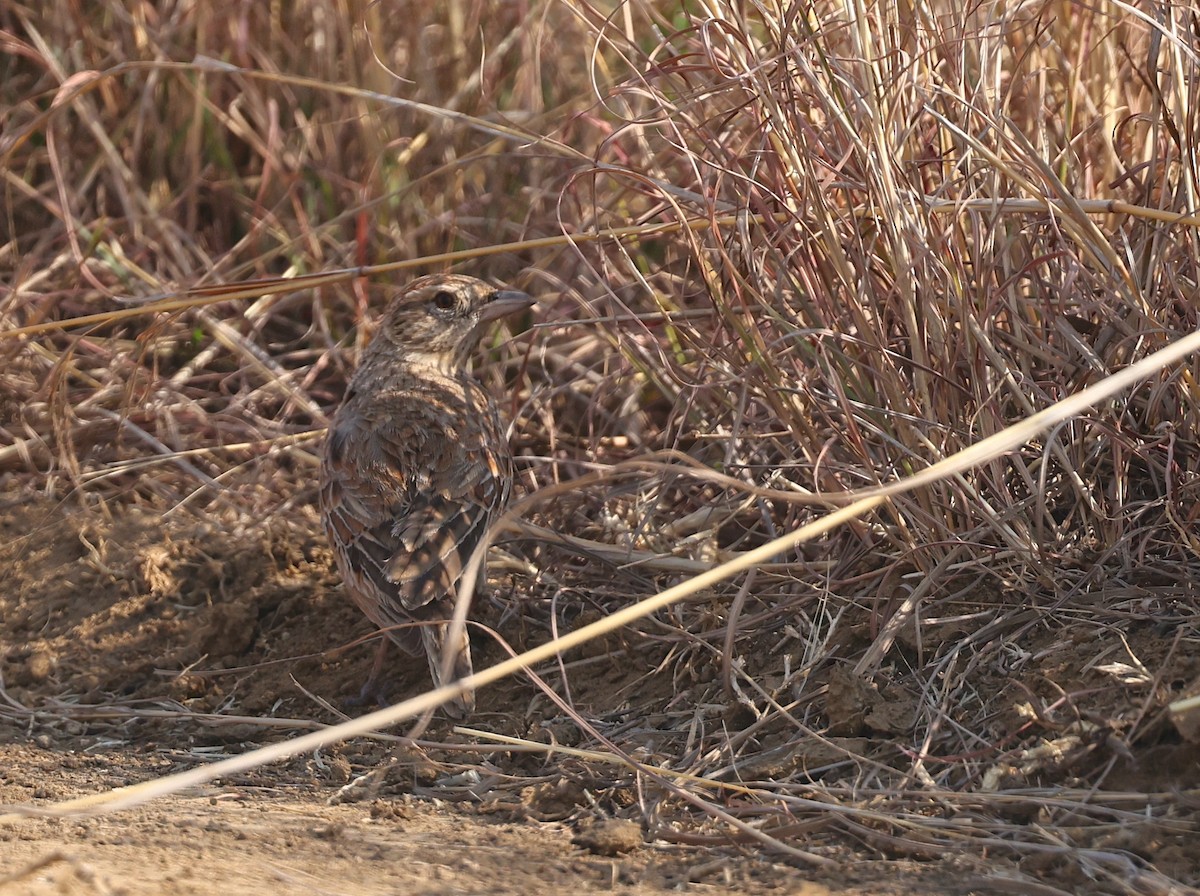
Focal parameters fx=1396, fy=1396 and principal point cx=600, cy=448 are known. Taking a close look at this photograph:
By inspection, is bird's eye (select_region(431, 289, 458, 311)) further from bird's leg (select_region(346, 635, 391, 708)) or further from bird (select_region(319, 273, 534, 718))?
bird's leg (select_region(346, 635, 391, 708))

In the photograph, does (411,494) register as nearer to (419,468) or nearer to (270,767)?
(419,468)

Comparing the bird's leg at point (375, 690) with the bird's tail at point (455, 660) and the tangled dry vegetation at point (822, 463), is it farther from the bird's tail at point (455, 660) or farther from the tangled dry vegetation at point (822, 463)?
the bird's tail at point (455, 660)

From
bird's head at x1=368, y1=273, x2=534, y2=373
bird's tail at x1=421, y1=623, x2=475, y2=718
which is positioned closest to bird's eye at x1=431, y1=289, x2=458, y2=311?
bird's head at x1=368, y1=273, x2=534, y2=373

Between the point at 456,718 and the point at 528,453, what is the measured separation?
1.54 meters

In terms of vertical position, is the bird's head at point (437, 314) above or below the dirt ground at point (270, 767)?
above

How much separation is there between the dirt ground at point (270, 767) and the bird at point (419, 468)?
244 mm

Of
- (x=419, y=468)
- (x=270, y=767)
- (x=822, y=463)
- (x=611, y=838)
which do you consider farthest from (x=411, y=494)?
(x=611, y=838)

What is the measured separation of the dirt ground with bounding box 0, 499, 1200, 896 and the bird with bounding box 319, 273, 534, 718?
244 millimetres

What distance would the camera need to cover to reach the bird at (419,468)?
377 centimetres

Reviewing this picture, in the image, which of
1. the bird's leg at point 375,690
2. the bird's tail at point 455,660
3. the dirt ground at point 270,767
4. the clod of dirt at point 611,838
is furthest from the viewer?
the bird's leg at point 375,690

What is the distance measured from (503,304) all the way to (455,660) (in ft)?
5.03

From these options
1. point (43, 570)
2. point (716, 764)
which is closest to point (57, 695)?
point (43, 570)

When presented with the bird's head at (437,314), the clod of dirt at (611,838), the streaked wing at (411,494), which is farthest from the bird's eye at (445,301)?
the clod of dirt at (611,838)

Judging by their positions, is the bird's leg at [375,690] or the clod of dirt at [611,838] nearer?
the clod of dirt at [611,838]
